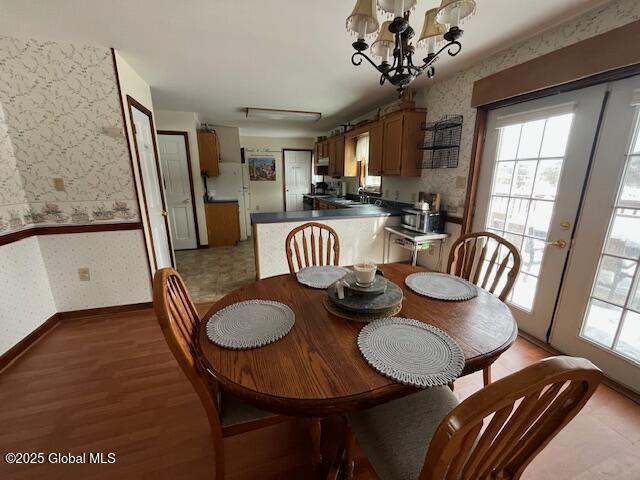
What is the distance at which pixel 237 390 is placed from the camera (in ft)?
2.33

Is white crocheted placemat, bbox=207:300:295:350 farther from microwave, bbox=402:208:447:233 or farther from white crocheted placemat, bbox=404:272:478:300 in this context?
microwave, bbox=402:208:447:233

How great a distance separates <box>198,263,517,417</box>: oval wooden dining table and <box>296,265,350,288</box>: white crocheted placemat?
0.14 m

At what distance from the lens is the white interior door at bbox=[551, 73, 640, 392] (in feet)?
4.75

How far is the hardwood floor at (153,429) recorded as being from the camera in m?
1.15

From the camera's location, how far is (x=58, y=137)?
2.04 metres

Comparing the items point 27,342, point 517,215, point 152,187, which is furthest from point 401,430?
point 152,187

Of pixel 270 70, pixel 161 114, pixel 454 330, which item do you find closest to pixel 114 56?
pixel 270 70

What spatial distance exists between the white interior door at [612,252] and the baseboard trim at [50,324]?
3524mm

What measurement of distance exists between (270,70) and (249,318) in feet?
7.60

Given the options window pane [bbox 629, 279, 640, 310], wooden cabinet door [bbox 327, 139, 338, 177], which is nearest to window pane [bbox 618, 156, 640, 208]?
window pane [bbox 629, 279, 640, 310]

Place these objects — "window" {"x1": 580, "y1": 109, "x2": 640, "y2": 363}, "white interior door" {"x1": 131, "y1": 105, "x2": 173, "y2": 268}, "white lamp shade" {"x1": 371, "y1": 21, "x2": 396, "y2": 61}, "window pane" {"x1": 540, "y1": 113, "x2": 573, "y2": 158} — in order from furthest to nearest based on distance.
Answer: "white interior door" {"x1": 131, "y1": 105, "x2": 173, "y2": 268}
"window pane" {"x1": 540, "y1": 113, "x2": 573, "y2": 158}
"window" {"x1": 580, "y1": 109, "x2": 640, "y2": 363}
"white lamp shade" {"x1": 371, "y1": 21, "x2": 396, "y2": 61}

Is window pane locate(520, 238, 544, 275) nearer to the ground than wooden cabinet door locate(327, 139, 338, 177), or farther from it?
nearer to the ground

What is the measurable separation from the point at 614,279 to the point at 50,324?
416 centimetres

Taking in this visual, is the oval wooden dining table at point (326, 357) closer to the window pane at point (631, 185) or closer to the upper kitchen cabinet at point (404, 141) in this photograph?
the window pane at point (631, 185)
